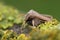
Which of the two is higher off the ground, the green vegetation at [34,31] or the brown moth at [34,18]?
the brown moth at [34,18]

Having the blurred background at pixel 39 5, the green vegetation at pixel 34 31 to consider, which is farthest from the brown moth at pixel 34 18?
the blurred background at pixel 39 5

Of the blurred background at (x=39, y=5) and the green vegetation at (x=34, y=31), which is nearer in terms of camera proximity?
the green vegetation at (x=34, y=31)

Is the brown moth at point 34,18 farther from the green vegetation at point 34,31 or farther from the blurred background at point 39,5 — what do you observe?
the blurred background at point 39,5

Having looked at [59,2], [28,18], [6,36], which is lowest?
[6,36]

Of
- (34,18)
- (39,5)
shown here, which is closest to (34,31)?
(34,18)

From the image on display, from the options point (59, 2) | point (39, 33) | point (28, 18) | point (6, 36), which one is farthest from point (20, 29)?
point (59, 2)

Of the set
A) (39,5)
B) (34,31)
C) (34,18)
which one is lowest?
(34,31)

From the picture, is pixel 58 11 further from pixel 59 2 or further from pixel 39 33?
pixel 39 33

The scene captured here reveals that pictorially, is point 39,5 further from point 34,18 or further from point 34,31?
point 34,31
